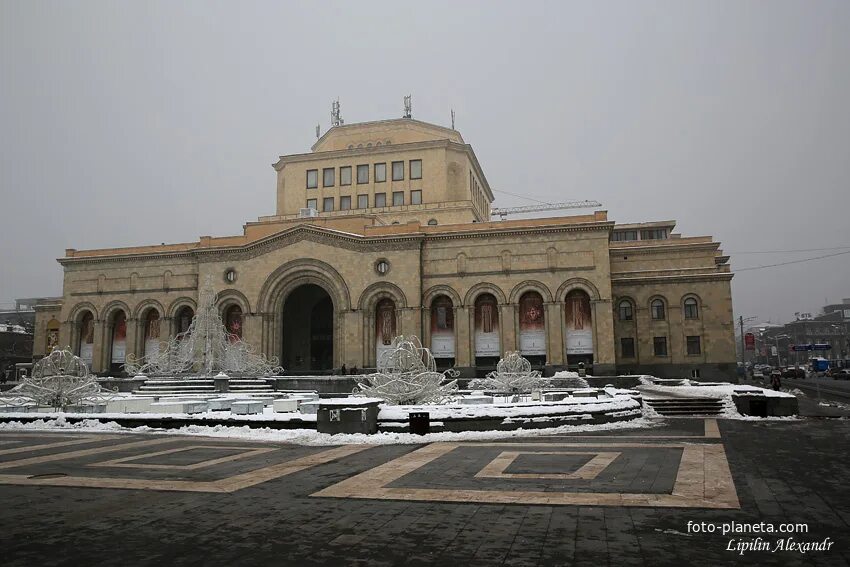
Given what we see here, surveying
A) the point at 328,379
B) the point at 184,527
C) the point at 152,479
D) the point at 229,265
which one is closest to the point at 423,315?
the point at 328,379

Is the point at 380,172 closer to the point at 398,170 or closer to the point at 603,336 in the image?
the point at 398,170

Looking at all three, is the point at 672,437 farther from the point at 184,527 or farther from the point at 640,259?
the point at 640,259

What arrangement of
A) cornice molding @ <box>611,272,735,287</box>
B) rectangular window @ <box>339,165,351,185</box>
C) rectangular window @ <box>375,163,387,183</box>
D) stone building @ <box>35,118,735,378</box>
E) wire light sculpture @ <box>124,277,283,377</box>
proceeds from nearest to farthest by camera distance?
wire light sculpture @ <box>124,277,283,377</box> < stone building @ <box>35,118,735,378</box> < cornice molding @ <box>611,272,735,287</box> < rectangular window @ <box>375,163,387,183</box> < rectangular window @ <box>339,165,351,185</box>

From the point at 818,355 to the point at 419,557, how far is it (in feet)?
435

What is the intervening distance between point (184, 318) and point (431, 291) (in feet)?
68.1

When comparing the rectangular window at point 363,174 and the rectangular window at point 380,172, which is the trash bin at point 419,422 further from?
the rectangular window at point 363,174

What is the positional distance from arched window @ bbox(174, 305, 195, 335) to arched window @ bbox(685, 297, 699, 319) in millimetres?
37738

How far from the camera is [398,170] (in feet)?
184

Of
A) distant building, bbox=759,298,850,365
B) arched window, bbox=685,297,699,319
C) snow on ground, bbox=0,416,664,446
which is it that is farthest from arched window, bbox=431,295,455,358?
distant building, bbox=759,298,850,365

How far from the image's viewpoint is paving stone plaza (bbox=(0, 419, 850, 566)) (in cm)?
599

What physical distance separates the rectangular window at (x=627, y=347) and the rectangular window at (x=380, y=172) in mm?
24675

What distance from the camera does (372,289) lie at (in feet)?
150

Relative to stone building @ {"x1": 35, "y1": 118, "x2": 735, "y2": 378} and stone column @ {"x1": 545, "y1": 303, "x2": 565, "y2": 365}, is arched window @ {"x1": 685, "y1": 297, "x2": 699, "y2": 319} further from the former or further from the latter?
stone column @ {"x1": 545, "y1": 303, "x2": 565, "y2": 365}

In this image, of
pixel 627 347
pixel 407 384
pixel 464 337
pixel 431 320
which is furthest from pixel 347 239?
pixel 407 384
